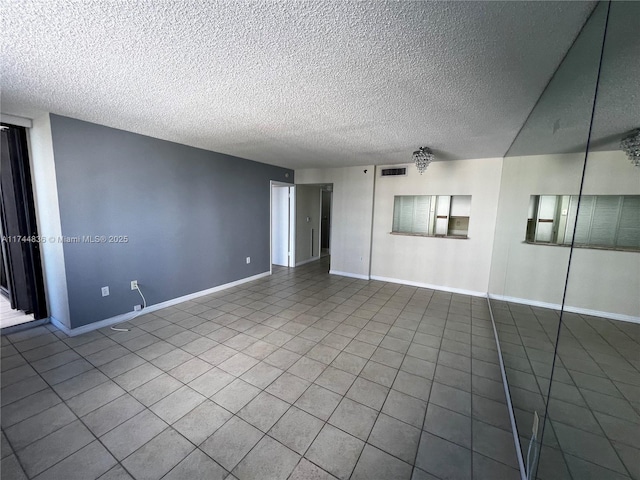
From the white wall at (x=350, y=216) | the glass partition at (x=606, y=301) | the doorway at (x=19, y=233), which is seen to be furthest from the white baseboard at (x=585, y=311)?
the doorway at (x=19, y=233)

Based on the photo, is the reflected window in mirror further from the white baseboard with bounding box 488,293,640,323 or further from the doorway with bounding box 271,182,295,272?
the doorway with bounding box 271,182,295,272

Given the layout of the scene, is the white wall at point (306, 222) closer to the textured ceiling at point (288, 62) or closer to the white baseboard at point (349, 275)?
the white baseboard at point (349, 275)

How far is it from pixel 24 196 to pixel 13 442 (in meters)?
2.67

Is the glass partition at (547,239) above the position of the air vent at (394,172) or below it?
below

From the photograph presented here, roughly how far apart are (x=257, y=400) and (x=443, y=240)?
13.4 ft

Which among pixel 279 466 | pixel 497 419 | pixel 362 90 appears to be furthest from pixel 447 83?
pixel 279 466

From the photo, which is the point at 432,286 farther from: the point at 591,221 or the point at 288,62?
the point at 288,62

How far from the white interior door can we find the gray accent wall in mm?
1351

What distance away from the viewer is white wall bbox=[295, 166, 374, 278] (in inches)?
206

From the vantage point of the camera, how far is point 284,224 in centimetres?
631

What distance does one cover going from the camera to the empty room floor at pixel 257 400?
1455 millimetres

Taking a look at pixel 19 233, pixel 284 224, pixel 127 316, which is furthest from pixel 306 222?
pixel 19 233

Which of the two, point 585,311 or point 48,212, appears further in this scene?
point 48,212

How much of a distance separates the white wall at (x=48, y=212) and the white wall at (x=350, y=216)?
4198mm
